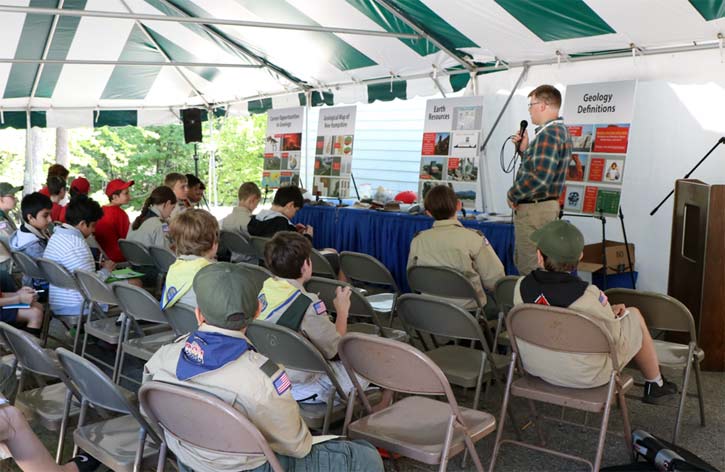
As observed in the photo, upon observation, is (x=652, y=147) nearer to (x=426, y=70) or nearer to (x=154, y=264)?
(x=426, y=70)

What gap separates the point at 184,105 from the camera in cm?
1070

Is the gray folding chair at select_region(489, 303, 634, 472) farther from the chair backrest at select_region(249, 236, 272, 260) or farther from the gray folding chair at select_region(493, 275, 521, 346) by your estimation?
the chair backrest at select_region(249, 236, 272, 260)

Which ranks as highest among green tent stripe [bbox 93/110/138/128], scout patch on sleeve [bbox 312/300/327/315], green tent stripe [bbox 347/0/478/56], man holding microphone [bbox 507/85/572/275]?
green tent stripe [bbox 347/0/478/56]

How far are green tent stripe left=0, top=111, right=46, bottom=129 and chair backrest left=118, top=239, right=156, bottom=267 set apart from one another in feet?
19.3

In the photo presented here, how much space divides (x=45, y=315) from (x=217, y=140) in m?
16.3

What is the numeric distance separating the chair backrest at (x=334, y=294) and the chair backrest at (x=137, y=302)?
760 mm

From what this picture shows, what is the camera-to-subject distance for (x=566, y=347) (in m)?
2.59

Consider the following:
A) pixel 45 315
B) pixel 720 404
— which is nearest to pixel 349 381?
pixel 720 404

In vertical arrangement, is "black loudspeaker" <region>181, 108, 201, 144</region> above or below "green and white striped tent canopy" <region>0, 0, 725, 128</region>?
below

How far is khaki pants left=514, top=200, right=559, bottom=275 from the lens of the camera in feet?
15.2

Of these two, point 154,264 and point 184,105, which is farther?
point 184,105

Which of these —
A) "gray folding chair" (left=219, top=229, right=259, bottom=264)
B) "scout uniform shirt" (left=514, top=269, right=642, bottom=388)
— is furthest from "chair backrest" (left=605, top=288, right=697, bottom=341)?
"gray folding chair" (left=219, top=229, right=259, bottom=264)

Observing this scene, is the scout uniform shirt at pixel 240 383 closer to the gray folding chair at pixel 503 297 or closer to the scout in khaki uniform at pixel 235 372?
the scout in khaki uniform at pixel 235 372

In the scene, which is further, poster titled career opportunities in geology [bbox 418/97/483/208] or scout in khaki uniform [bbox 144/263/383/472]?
poster titled career opportunities in geology [bbox 418/97/483/208]
